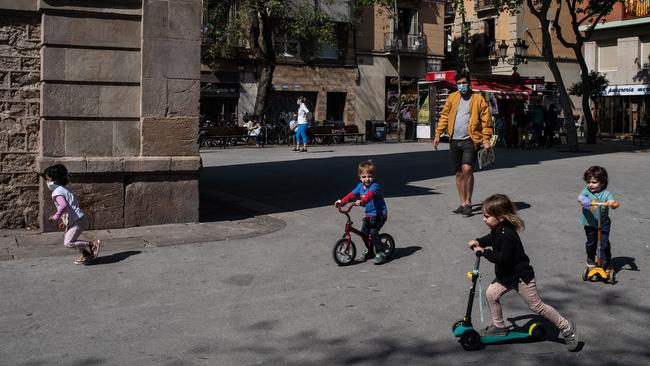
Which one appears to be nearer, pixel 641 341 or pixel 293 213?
pixel 641 341

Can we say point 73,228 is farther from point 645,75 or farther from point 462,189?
point 645,75

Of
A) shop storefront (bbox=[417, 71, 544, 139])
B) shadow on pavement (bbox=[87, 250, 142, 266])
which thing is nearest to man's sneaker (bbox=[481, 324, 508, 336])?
shadow on pavement (bbox=[87, 250, 142, 266])

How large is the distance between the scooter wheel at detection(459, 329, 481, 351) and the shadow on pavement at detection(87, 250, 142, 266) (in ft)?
12.5

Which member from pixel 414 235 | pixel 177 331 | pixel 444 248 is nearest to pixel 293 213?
pixel 414 235

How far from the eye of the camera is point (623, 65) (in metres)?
39.8

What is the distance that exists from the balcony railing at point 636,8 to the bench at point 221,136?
20913mm

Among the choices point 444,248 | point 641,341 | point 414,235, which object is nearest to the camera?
point 641,341

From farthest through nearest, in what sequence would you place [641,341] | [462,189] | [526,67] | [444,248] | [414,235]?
[526,67] < [462,189] < [414,235] < [444,248] < [641,341]

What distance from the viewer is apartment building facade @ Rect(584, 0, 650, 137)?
3891 cm

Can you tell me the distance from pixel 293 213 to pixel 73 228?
3.57 meters

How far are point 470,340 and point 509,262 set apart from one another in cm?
54

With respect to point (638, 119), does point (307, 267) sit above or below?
below

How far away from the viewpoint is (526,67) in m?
47.4

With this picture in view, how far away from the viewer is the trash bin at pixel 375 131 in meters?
37.4
